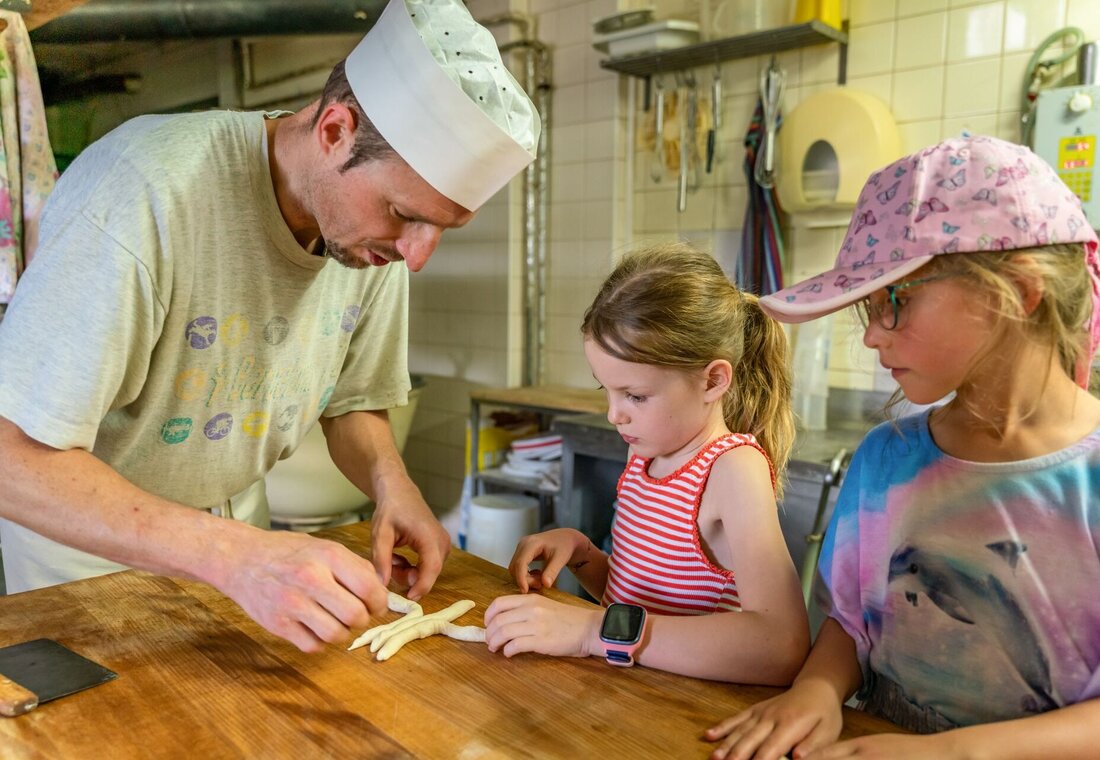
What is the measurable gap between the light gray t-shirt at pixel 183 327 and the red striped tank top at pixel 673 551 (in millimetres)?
505

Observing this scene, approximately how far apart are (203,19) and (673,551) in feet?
6.87

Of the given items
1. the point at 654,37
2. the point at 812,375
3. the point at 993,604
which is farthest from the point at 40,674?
the point at 654,37

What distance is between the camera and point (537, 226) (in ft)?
10.5

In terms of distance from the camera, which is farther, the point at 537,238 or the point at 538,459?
the point at 537,238

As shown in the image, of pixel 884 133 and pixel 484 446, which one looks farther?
pixel 484 446

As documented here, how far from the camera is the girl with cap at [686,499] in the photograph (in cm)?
89

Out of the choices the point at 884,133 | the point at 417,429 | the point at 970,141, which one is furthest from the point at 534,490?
the point at 970,141

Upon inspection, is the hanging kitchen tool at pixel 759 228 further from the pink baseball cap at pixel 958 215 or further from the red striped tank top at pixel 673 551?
the pink baseball cap at pixel 958 215

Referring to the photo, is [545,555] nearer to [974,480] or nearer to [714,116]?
[974,480]

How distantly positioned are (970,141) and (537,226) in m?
2.50

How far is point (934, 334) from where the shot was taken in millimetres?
776

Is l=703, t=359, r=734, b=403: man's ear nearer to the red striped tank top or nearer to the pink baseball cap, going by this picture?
the red striped tank top

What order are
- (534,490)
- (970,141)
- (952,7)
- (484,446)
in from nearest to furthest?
(970,141) → (952,7) → (534,490) → (484,446)

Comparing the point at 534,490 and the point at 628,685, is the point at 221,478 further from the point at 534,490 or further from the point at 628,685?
the point at 534,490
